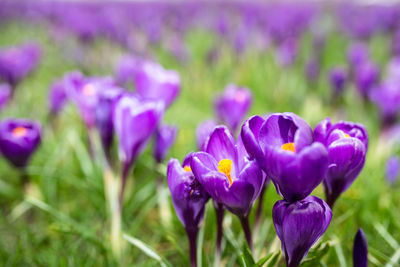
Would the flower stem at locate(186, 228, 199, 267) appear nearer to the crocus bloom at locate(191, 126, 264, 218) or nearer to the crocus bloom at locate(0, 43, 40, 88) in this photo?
the crocus bloom at locate(191, 126, 264, 218)

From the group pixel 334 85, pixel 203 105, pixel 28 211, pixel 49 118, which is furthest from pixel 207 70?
pixel 28 211

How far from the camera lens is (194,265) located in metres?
1.07

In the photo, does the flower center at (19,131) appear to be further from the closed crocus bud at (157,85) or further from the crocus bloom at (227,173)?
the crocus bloom at (227,173)

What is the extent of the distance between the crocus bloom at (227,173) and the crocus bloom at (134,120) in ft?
1.54

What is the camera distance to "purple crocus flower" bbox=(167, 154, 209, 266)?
→ 920 mm

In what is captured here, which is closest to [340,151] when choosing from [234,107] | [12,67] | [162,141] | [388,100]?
[162,141]

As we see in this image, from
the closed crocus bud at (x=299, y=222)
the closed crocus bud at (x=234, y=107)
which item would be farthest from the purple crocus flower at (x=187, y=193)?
the closed crocus bud at (x=234, y=107)

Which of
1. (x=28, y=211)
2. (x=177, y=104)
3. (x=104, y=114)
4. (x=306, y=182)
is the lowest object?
(x=28, y=211)

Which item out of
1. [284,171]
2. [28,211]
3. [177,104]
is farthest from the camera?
[177,104]

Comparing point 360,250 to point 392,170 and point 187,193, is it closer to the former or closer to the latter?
point 187,193

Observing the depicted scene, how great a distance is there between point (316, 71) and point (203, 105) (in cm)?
137

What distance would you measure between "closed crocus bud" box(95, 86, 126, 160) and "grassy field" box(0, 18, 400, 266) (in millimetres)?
293

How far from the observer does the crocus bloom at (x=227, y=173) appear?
2.72ft

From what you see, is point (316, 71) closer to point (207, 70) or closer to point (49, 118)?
point (207, 70)
